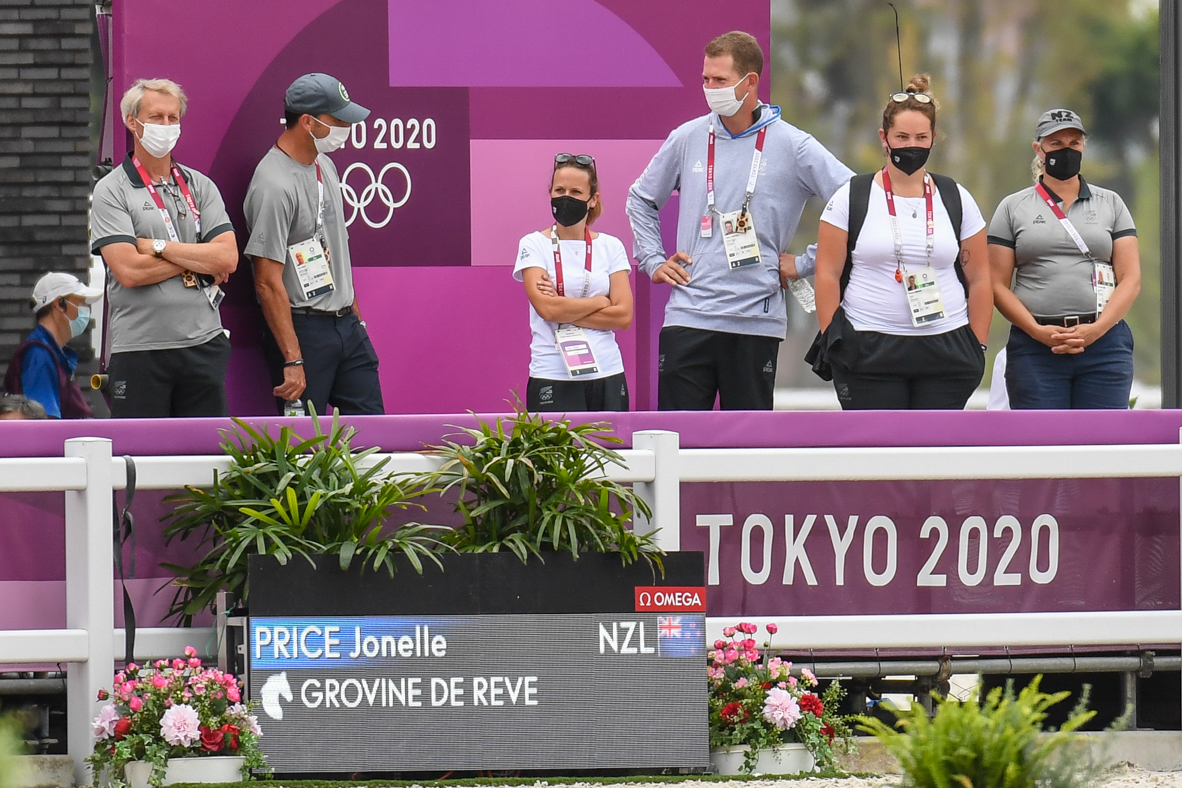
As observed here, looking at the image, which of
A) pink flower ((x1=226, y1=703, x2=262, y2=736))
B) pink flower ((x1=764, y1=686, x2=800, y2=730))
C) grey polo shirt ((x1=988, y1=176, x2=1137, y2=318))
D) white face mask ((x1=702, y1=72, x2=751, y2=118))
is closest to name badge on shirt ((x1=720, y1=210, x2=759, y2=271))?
white face mask ((x1=702, y1=72, x2=751, y2=118))

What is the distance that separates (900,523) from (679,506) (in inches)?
26.1

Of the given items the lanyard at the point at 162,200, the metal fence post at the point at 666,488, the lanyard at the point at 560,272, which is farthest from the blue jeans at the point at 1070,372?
the lanyard at the point at 162,200

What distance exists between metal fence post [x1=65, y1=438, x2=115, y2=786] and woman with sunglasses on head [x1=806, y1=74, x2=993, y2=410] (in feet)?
8.62

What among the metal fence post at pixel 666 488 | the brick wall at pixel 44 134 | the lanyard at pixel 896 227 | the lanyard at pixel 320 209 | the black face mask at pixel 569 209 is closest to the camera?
the metal fence post at pixel 666 488

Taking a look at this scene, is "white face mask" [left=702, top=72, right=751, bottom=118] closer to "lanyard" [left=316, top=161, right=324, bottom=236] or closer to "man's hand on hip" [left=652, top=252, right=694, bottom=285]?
"man's hand on hip" [left=652, top=252, right=694, bottom=285]

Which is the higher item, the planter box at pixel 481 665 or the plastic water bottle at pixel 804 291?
the plastic water bottle at pixel 804 291

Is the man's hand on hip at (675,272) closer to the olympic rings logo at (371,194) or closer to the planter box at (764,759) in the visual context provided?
the olympic rings logo at (371,194)

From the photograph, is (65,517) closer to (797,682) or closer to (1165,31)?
(797,682)

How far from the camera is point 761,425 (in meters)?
4.73

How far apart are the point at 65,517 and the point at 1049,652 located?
112 inches

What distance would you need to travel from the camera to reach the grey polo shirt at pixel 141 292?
6098 mm

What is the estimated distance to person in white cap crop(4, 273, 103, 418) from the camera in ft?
25.5

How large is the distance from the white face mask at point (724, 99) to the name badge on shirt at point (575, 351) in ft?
3.28

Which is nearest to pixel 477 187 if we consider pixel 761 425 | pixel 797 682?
pixel 761 425
